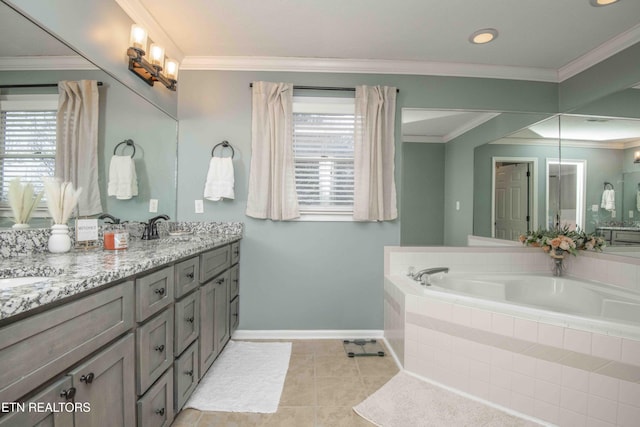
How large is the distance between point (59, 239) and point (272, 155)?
1.46 m

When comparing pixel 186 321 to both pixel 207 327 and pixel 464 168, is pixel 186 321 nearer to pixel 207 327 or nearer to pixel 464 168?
pixel 207 327

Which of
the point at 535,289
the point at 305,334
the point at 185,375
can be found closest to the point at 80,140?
the point at 185,375

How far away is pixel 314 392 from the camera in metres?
1.75

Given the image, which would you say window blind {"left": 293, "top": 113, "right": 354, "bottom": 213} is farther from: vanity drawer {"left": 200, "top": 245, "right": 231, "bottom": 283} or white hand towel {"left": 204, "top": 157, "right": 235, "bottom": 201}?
vanity drawer {"left": 200, "top": 245, "right": 231, "bottom": 283}

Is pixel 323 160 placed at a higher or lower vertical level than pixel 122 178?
higher

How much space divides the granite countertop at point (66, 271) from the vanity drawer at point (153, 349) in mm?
254

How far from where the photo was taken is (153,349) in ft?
3.97

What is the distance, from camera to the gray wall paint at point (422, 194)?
2.52m

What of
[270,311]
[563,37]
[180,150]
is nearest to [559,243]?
[563,37]

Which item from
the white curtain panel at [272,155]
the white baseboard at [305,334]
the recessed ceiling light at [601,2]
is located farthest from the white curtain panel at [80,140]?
the recessed ceiling light at [601,2]

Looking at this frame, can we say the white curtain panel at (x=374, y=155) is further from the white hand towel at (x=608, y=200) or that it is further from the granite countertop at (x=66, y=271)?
the white hand towel at (x=608, y=200)

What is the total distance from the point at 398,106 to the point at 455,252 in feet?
4.52

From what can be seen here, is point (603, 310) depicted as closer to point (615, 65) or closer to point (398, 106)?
point (615, 65)

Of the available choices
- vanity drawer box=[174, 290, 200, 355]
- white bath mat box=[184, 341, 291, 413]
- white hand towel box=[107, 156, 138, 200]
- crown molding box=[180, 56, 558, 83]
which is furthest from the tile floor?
crown molding box=[180, 56, 558, 83]
